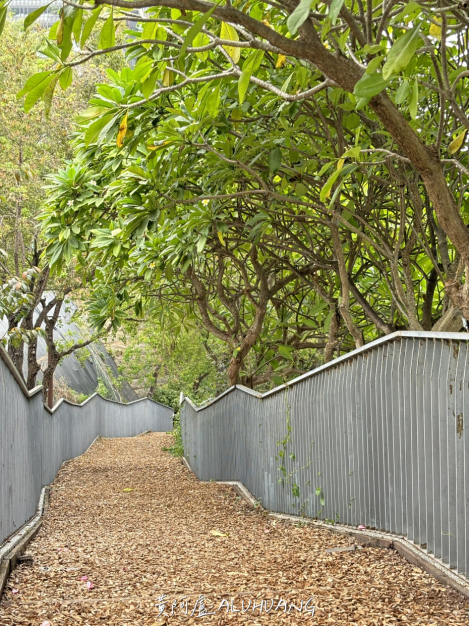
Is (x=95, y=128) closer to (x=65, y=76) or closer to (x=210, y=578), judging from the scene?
(x=65, y=76)

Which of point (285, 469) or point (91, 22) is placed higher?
point (91, 22)

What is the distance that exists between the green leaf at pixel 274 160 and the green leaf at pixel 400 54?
2841 millimetres

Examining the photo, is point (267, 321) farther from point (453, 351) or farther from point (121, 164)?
point (453, 351)

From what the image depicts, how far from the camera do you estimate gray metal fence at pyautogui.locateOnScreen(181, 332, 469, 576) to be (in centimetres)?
363

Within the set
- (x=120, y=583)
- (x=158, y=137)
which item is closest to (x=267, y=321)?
(x=158, y=137)

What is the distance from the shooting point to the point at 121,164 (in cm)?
605

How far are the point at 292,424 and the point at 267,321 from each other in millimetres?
4212

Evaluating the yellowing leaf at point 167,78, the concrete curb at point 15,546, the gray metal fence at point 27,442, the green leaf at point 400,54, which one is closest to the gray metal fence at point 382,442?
the green leaf at point 400,54

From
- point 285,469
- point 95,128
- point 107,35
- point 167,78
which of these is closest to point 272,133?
point 167,78

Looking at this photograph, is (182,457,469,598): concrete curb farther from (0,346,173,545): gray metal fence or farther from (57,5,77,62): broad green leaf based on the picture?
(57,5,77,62): broad green leaf

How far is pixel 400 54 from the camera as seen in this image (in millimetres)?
2070

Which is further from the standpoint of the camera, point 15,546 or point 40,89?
point 15,546

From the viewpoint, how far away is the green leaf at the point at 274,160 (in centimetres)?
494

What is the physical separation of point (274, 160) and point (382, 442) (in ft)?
6.84
